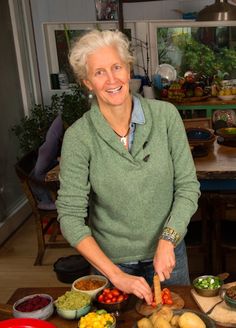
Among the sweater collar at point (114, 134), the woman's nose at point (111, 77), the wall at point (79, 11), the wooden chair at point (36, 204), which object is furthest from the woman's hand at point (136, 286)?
the wall at point (79, 11)

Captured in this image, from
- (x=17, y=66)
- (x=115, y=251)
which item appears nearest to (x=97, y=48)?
(x=115, y=251)

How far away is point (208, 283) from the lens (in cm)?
152

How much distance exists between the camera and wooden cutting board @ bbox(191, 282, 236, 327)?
1.35m

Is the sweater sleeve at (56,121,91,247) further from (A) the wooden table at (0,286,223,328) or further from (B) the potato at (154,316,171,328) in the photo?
(B) the potato at (154,316,171,328)

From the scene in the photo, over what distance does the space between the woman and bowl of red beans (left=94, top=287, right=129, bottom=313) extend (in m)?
0.04

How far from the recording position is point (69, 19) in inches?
197

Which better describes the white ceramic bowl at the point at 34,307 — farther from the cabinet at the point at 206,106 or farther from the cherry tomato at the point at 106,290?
the cabinet at the point at 206,106

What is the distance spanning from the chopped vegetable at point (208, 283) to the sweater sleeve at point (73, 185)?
1.41 feet

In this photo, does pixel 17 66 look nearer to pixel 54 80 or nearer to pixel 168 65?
pixel 54 80

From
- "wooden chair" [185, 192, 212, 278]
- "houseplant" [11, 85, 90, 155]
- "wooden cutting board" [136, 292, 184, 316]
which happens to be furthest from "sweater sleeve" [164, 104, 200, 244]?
"houseplant" [11, 85, 90, 155]

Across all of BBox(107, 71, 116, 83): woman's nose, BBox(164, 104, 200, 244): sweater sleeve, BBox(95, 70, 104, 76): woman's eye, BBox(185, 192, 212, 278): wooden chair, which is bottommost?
BBox(185, 192, 212, 278): wooden chair

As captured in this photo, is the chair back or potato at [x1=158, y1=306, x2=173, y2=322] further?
the chair back

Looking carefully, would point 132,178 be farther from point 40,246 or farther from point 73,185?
point 40,246

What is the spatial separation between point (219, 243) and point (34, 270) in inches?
61.8
